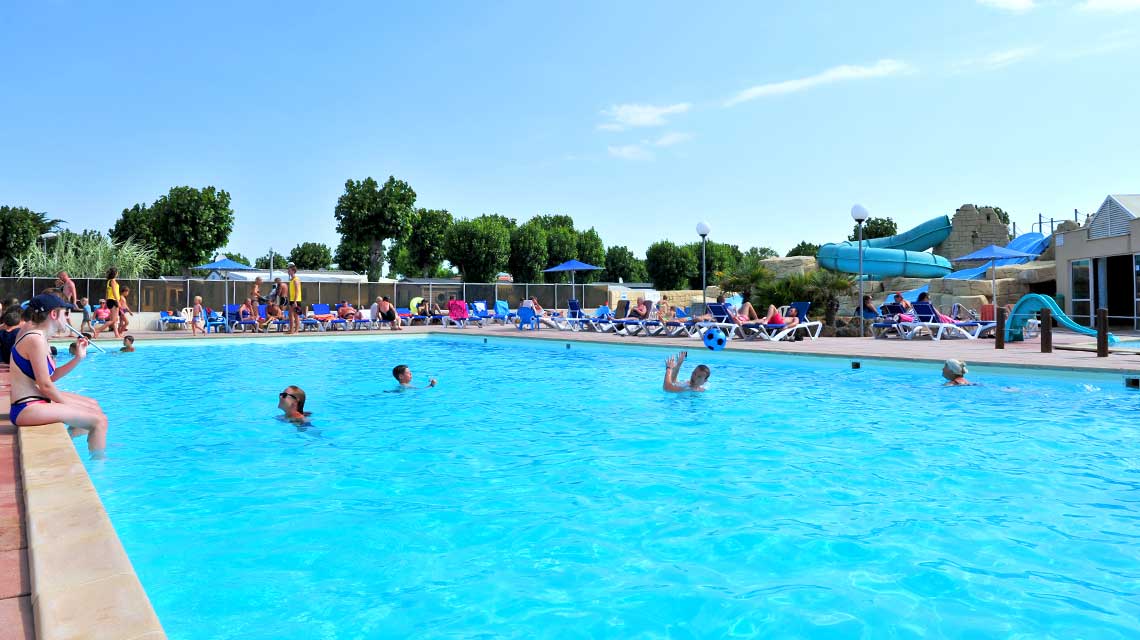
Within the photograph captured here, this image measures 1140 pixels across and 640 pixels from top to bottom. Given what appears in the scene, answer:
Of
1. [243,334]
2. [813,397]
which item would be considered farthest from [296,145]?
[813,397]

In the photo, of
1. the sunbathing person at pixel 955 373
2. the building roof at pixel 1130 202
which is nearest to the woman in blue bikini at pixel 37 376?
the sunbathing person at pixel 955 373

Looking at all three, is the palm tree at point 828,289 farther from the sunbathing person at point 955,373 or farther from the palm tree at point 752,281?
the sunbathing person at point 955,373

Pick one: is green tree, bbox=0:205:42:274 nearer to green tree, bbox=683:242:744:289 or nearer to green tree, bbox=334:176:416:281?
green tree, bbox=334:176:416:281

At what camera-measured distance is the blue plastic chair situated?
20.2m

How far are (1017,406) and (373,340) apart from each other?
14289 millimetres

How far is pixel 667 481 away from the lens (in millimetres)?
4750

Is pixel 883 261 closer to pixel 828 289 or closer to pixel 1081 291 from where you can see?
pixel 1081 291

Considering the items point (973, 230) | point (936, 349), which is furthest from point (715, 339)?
point (973, 230)

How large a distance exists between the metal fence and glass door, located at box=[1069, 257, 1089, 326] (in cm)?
1675

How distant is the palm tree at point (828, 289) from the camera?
691 inches

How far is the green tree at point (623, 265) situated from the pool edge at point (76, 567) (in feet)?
221

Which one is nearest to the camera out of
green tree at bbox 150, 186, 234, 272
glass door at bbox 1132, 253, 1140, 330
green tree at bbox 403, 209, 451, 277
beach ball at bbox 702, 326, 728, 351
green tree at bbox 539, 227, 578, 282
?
beach ball at bbox 702, 326, 728, 351

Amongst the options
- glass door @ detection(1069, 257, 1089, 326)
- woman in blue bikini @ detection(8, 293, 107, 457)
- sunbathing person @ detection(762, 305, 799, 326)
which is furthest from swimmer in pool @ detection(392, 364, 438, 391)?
glass door @ detection(1069, 257, 1089, 326)

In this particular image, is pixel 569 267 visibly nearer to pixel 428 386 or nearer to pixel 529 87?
pixel 529 87
